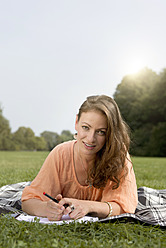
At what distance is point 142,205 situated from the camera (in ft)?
10.7

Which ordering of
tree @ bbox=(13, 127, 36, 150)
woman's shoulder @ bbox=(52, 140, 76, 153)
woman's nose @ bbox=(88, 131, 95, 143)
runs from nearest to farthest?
1. woman's nose @ bbox=(88, 131, 95, 143)
2. woman's shoulder @ bbox=(52, 140, 76, 153)
3. tree @ bbox=(13, 127, 36, 150)

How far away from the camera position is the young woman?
2459mm

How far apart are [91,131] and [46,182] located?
722mm

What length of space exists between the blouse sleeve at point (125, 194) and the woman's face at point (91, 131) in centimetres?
43

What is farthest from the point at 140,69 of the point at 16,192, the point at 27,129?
the point at 16,192

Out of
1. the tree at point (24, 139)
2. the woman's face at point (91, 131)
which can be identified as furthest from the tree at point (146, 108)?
the woman's face at point (91, 131)

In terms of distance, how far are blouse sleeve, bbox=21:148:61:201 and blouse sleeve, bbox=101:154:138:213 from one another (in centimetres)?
52

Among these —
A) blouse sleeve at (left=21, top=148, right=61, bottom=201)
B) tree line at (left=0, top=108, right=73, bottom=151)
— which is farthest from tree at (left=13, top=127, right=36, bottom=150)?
blouse sleeve at (left=21, top=148, right=61, bottom=201)

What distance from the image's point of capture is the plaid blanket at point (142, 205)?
2398mm

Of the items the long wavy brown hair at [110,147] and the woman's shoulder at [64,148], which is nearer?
the long wavy brown hair at [110,147]

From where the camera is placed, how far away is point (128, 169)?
280cm

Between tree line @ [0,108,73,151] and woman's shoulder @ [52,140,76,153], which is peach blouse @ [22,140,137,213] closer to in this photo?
woman's shoulder @ [52,140,76,153]

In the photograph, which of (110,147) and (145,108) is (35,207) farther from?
(145,108)

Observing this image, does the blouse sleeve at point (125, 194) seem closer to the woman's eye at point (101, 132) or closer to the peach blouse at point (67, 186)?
the peach blouse at point (67, 186)
